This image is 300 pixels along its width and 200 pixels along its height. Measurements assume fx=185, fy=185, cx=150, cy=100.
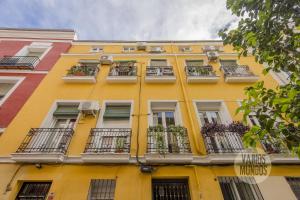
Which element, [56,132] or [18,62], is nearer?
[56,132]

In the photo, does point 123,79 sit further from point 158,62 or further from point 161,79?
point 158,62

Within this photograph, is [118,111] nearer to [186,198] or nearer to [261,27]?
[186,198]

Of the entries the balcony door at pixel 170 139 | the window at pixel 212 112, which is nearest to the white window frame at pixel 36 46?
the balcony door at pixel 170 139

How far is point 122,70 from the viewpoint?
980 cm

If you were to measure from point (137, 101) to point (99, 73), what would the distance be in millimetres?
3012

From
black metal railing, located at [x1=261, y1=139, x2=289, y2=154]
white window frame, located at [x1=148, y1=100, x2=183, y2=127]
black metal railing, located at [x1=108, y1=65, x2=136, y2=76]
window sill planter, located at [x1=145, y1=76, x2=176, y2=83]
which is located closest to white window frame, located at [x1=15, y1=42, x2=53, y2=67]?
black metal railing, located at [x1=108, y1=65, x2=136, y2=76]

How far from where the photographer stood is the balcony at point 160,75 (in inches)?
351

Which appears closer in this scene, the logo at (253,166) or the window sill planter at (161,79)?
the logo at (253,166)

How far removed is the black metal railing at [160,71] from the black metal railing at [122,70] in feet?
2.59

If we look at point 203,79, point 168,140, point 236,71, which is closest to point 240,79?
point 236,71

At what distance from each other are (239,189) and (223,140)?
156cm

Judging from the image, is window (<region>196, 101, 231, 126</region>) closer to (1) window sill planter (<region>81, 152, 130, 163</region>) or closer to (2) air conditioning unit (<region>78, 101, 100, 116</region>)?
(1) window sill planter (<region>81, 152, 130, 163</region>)

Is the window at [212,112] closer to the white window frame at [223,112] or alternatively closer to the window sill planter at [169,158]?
the white window frame at [223,112]

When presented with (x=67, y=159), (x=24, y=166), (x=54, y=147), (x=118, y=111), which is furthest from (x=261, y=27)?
(x=24, y=166)
